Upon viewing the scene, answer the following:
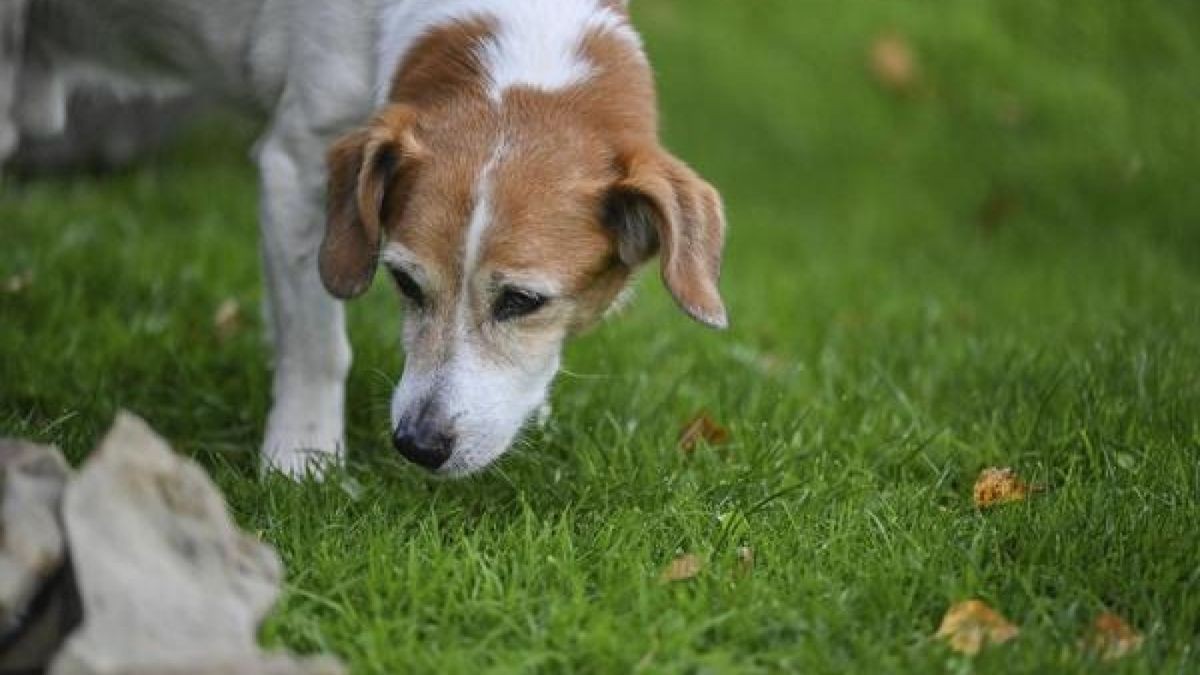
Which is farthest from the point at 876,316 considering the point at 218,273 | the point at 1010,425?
the point at 218,273

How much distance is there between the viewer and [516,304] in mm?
3617

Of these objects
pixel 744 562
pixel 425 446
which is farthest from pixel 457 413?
pixel 744 562

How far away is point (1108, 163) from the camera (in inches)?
316

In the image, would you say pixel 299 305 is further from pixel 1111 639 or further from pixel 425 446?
pixel 1111 639

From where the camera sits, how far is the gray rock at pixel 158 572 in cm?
255

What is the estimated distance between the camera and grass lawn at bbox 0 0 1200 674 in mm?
3209

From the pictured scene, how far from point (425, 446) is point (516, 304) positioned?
36cm

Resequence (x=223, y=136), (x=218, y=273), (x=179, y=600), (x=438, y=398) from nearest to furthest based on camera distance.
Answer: (x=179, y=600)
(x=438, y=398)
(x=218, y=273)
(x=223, y=136)

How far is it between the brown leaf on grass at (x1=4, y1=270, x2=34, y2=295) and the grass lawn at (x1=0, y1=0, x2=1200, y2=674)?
0.15 ft

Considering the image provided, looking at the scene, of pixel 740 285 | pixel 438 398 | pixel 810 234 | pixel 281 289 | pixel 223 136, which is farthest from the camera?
pixel 223 136

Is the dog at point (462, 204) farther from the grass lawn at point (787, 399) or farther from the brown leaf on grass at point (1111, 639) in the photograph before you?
the brown leaf on grass at point (1111, 639)

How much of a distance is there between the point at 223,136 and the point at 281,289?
384 cm

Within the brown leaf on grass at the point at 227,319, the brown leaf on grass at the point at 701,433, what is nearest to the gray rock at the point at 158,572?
the brown leaf on grass at the point at 701,433

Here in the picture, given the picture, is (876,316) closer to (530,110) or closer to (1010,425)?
(1010,425)
